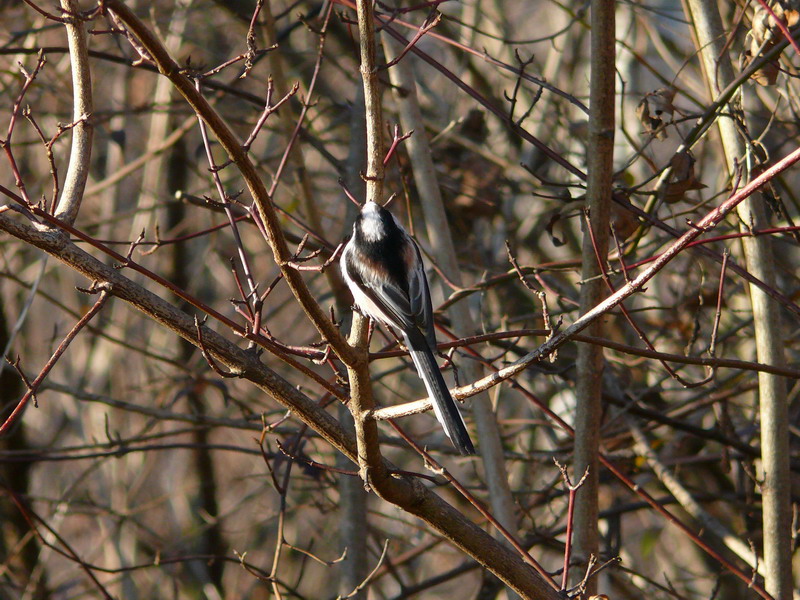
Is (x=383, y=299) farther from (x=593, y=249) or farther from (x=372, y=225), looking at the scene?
(x=593, y=249)

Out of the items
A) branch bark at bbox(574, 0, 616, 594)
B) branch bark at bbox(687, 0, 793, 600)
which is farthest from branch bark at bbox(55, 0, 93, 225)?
branch bark at bbox(687, 0, 793, 600)

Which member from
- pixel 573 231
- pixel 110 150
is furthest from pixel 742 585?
pixel 110 150

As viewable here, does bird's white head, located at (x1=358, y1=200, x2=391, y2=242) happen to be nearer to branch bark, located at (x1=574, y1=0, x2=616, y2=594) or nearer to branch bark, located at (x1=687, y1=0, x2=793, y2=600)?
branch bark, located at (x1=574, y1=0, x2=616, y2=594)

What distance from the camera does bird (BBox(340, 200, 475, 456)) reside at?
9.94ft

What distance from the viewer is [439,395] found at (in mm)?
2615

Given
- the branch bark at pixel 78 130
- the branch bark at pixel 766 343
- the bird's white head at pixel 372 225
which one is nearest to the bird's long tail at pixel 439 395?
the bird's white head at pixel 372 225

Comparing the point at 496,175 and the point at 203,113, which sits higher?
the point at 496,175

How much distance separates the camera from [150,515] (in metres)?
10.6

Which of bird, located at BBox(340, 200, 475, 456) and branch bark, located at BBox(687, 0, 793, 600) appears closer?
bird, located at BBox(340, 200, 475, 456)

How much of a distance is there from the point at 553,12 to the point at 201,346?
6813 millimetres

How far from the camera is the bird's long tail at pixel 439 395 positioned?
253 cm

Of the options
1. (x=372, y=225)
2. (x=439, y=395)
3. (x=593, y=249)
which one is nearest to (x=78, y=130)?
(x=372, y=225)

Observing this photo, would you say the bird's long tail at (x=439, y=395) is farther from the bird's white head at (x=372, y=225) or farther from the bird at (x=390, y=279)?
the bird's white head at (x=372, y=225)

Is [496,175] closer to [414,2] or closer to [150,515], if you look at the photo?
[414,2]
